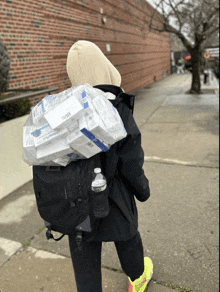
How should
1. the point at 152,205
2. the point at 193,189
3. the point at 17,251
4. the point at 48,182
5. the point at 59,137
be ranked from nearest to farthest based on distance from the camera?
1. the point at 59,137
2. the point at 48,182
3. the point at 17,251
4. the point at 152,205
5. the point at 193,189

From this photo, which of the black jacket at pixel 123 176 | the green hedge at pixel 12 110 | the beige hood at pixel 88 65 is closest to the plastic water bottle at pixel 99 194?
the black jacket at pixel 123 176

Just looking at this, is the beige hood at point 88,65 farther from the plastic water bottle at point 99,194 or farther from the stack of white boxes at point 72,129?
the plastic water bottle at point 99,194

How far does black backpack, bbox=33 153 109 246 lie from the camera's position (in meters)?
1.24

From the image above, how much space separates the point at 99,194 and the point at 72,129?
356 millimetres

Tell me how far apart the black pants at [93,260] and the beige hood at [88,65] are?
0.94 m

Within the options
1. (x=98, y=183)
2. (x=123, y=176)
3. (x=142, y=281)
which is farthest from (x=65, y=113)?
(x=142, y=281)

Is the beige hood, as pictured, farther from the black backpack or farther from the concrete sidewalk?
the concrete sidewalk

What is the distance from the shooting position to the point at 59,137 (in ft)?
3.80

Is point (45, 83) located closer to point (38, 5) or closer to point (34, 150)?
point (38, 5)

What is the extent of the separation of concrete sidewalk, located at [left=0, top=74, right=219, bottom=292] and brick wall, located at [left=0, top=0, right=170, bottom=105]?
240 cm

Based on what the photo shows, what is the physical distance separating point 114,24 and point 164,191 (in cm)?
1002

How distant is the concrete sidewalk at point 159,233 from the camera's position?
7.00 ft

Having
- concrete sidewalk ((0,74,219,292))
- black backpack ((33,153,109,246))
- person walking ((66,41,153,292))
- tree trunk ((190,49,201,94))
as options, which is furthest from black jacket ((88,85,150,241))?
tree trunk ((190,49,201,94))

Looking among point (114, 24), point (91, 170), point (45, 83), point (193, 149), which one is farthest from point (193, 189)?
point (114, 24)
